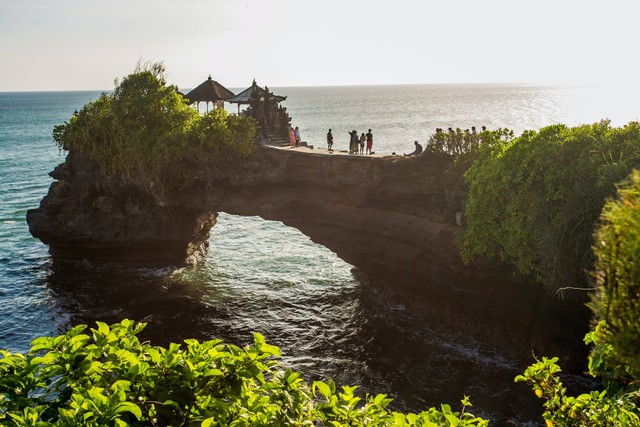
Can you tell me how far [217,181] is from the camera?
33.6 meters

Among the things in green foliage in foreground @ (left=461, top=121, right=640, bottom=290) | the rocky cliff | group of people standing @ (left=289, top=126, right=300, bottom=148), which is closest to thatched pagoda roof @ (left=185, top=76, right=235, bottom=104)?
group of people standing @ (left=289, top=126, right=300, bottom=148)

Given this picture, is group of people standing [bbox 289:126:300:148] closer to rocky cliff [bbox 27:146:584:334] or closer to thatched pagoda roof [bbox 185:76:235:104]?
rocky cliff [bbox 27:146:584:334]

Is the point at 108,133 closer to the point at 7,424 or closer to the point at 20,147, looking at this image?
the point at 7,424

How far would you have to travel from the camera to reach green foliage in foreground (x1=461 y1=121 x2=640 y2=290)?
1900 centimetres

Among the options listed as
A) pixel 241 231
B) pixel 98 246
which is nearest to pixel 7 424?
pixel 98 246

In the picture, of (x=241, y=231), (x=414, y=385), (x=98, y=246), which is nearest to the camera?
(x=414, y=385)

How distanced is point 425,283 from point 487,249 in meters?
6.03

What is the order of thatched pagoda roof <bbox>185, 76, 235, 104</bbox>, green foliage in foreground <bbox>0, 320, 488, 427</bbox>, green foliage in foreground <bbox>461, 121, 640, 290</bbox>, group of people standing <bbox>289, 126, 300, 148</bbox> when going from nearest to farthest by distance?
green foliage in foreground <bbox>0, 320, 488, 427</bbox>, green foliage in foreground <bbox>461, 121, 640, 290</bbox>, group of people standing <bbox>289, 126, 300, 148</bbox>, thatched pagoda roof <bbox>185, 76, 235, 104</bbox>

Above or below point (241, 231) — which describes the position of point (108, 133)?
above

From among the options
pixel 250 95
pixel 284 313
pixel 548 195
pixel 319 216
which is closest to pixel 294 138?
pixel 250 95

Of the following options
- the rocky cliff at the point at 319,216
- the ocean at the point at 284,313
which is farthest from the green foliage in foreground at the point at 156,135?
the ocean at the point at 284,313

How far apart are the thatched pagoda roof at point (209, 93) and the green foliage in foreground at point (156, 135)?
4.17 meters

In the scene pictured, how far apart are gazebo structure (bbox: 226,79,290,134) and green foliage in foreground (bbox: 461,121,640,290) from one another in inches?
697

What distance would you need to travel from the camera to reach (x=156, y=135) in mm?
33125
